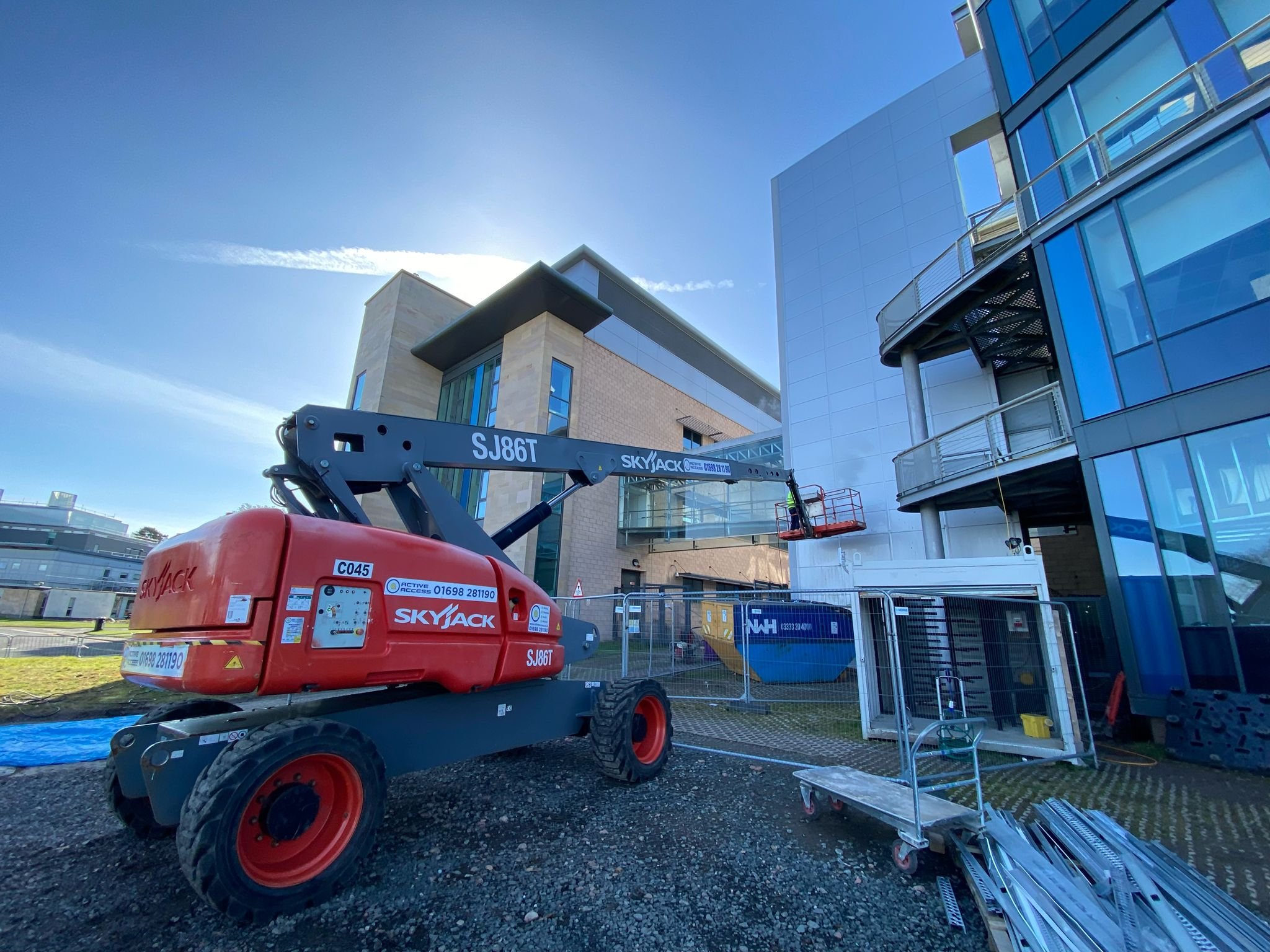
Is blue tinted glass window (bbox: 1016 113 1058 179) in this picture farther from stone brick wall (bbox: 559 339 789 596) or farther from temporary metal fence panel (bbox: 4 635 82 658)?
temporary metal fence panel (bbox: 4 635 82 658)

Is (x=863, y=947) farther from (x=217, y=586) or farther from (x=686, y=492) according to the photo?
(x=686, y=492)

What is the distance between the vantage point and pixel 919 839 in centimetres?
337

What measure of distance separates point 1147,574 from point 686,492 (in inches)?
616

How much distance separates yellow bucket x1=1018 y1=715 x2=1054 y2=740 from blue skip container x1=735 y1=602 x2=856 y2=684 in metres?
2.31

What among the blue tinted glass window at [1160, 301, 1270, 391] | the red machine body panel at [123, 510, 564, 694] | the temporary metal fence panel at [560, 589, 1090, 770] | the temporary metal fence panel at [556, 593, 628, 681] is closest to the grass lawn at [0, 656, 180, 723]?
the red machine body panel at [123, 510, 564, 694]

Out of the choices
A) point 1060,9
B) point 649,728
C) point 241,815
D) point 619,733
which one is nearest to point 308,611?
point 241,815

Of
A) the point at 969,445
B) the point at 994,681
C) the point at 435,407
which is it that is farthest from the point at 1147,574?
the point at 435,407

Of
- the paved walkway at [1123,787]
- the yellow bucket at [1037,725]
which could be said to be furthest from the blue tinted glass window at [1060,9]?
the paved walkway at [1123,787]

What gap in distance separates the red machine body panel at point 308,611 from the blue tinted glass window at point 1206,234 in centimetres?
1104

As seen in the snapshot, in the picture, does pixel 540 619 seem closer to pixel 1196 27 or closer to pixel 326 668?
pixel 326 668

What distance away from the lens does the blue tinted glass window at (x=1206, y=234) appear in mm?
7555

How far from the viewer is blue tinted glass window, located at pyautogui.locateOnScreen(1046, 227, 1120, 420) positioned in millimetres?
8812

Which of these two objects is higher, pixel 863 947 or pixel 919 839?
pixel 919 839

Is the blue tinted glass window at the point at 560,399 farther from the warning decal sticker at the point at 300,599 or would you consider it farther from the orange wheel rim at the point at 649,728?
the warning decal sticker at the point at 300,599
